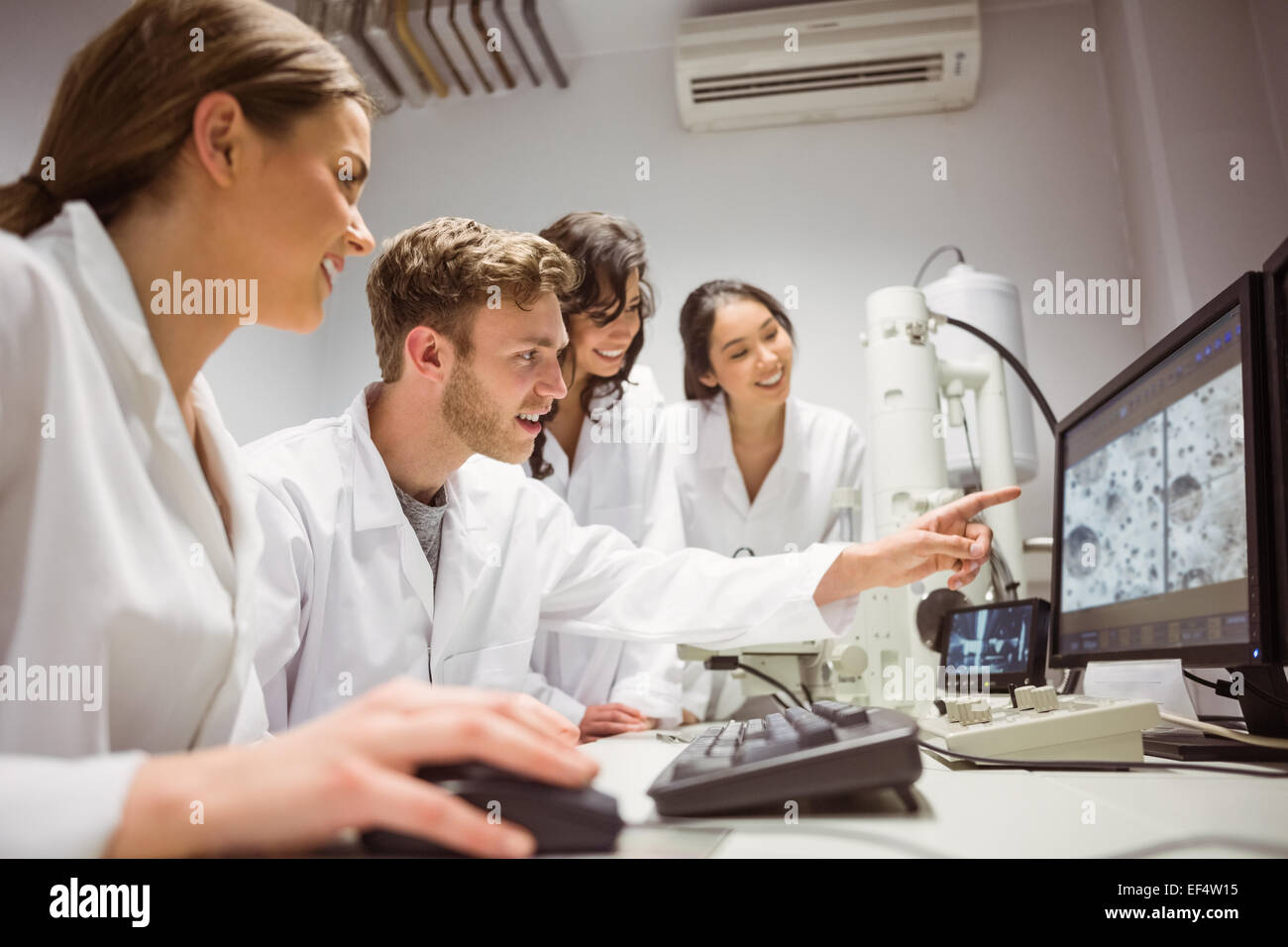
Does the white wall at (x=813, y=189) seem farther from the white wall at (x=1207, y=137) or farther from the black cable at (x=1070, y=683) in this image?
the black cable at (x=1070, y=683)

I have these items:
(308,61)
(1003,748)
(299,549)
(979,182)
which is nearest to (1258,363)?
(1003,748)

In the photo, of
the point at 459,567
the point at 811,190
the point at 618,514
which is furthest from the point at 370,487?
the point at 811,190

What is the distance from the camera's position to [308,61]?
731 mm

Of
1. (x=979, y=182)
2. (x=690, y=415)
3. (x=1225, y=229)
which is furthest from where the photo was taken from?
(x=979, y=182)

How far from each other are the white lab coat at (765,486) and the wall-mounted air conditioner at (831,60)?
135 cm

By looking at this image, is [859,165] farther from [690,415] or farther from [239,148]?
[239,148]

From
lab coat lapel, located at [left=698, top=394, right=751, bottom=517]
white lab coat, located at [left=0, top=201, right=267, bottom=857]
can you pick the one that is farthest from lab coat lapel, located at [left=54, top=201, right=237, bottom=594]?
lab coat lapel, located at [left=698, top=394, right=751, bottom=517]

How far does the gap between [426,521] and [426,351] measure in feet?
1.00

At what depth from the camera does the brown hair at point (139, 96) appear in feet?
2.16

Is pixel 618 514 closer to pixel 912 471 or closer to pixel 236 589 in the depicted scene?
pixel 912 471

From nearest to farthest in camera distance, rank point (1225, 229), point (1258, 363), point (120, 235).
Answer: point (120, 235) < point (1258, 363) < point (1225, 229)

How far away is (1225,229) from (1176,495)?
175cm

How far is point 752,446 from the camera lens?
7.92ft

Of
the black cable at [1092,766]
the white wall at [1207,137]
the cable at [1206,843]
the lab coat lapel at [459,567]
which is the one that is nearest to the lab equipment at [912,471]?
the black cable at [1092,766]
